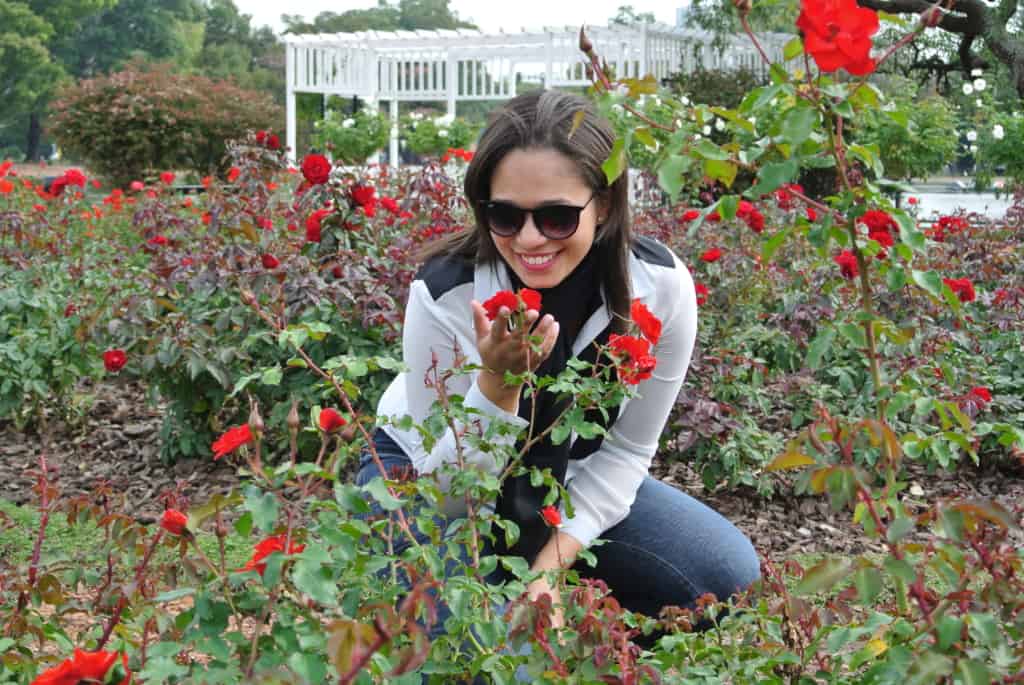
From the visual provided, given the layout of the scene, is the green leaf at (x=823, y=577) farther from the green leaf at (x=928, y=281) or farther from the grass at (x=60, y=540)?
the grass at (x=60, y=540)

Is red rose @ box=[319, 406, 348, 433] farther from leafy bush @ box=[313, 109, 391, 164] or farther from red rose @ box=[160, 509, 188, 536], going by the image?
leafy bush @ box=[313, 109, 391, 164]

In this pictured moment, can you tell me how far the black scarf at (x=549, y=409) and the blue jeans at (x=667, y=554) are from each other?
186 millimetres

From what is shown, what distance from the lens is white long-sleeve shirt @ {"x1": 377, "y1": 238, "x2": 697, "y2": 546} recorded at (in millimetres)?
2078

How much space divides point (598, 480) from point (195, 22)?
63.3 m

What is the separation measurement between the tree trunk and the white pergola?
29.8 meters

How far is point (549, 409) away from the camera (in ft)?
6.39

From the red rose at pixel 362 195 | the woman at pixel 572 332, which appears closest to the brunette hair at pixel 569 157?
the woman at pixel 572 332

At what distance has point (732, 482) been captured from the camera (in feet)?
11.8

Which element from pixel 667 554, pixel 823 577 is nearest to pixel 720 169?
pixel 823 577

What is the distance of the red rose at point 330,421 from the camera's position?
1174 millimetres

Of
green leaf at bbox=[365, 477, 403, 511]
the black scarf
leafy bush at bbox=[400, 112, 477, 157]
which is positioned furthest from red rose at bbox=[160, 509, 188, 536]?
leafy bush at bbox=[400, 112, 477, 157]

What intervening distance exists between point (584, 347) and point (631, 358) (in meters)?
0.58

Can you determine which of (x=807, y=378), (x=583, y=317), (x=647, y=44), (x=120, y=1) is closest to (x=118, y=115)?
(x=647, y=44)

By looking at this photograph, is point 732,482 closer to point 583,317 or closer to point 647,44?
point 583,317
